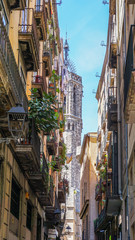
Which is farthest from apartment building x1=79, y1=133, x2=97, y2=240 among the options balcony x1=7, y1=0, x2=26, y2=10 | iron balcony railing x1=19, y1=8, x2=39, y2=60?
balcony x1=7, y1=0, x2=26, y2=10

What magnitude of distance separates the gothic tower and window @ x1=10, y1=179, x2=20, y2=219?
7373 cm

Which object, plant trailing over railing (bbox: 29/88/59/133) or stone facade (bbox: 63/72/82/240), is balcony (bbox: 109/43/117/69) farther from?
stone facade (bbox: 63/72/82/240)

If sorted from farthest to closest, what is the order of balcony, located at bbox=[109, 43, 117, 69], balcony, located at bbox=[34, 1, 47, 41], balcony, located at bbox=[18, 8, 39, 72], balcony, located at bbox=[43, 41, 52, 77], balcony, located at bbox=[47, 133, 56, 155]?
balcony, located at bbox=[47, 133, 56, 155]
balcony, located at bbox=[109, 43, 117, 69]
balcony, located at bbox=[43, 41, 52, 77]
balcony, located at bbox=[34, 1, 47, 41]
balcony, located at bbox=[18, 8, 39, 72]

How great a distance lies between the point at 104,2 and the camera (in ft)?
104

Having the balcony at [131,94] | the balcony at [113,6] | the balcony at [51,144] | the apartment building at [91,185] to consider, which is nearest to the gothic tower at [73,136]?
the apartment building at [91,185]

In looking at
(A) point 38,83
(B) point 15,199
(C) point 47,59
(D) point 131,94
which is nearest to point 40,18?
(A) point 38,83

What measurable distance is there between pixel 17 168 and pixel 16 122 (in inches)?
254

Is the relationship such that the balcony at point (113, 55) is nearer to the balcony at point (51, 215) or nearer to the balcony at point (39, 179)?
the balcony at point (39, 179)

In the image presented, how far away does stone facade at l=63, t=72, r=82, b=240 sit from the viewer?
9381cm

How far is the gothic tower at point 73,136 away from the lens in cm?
9420

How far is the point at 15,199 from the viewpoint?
17188mm

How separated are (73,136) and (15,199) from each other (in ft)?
302

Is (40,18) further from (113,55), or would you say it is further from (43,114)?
(43,114)

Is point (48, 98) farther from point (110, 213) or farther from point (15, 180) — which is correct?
point (110, 213)
